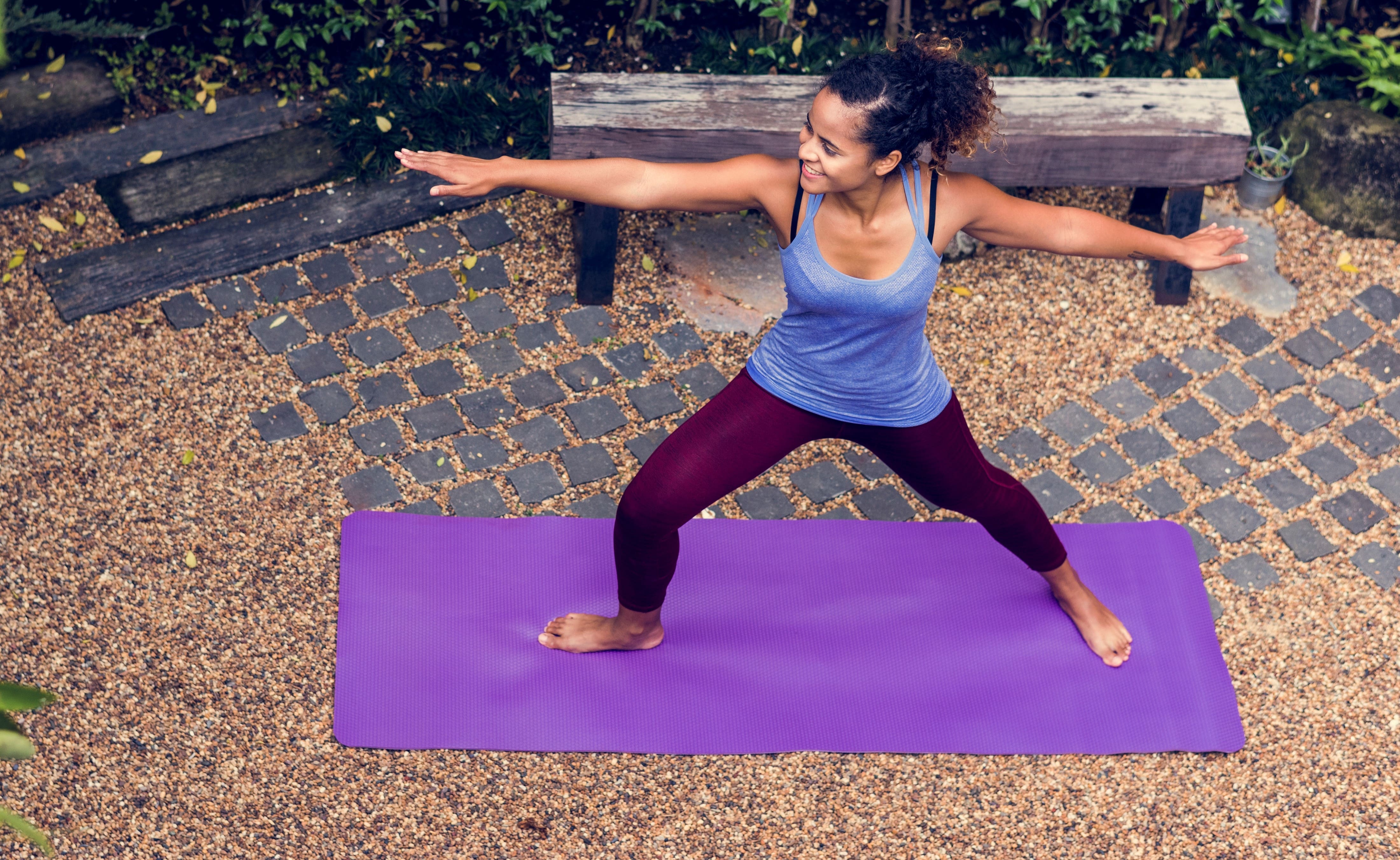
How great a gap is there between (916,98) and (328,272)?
9.23 ft

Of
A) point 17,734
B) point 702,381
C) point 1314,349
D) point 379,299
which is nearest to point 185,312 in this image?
point 379,299

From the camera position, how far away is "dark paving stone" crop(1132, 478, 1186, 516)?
14.1ft

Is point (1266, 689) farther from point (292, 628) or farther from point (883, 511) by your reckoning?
point (292, 628)

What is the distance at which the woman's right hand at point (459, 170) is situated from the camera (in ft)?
9.26

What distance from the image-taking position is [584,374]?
4.54 m

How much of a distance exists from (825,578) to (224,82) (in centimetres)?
351

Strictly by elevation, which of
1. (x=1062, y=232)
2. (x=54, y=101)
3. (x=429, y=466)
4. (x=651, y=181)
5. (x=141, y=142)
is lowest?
(x=429, y=466)

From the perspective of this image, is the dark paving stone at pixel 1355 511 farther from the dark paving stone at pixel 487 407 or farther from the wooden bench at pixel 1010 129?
the dark paving stone at pixel 487 407

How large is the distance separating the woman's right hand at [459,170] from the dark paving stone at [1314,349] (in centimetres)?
336

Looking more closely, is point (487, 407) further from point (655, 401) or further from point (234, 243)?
point (234, 243)

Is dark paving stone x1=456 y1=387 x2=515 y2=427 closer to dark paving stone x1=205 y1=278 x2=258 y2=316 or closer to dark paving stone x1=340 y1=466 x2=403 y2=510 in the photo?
dark paving stone x1=340 y1=466 x2=403 y2=510

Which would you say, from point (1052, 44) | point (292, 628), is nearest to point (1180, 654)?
point (292, 628)

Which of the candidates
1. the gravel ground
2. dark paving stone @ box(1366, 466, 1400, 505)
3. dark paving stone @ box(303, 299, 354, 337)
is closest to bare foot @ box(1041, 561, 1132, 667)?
the gravel ground

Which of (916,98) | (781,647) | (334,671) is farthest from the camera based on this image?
(781,647)
